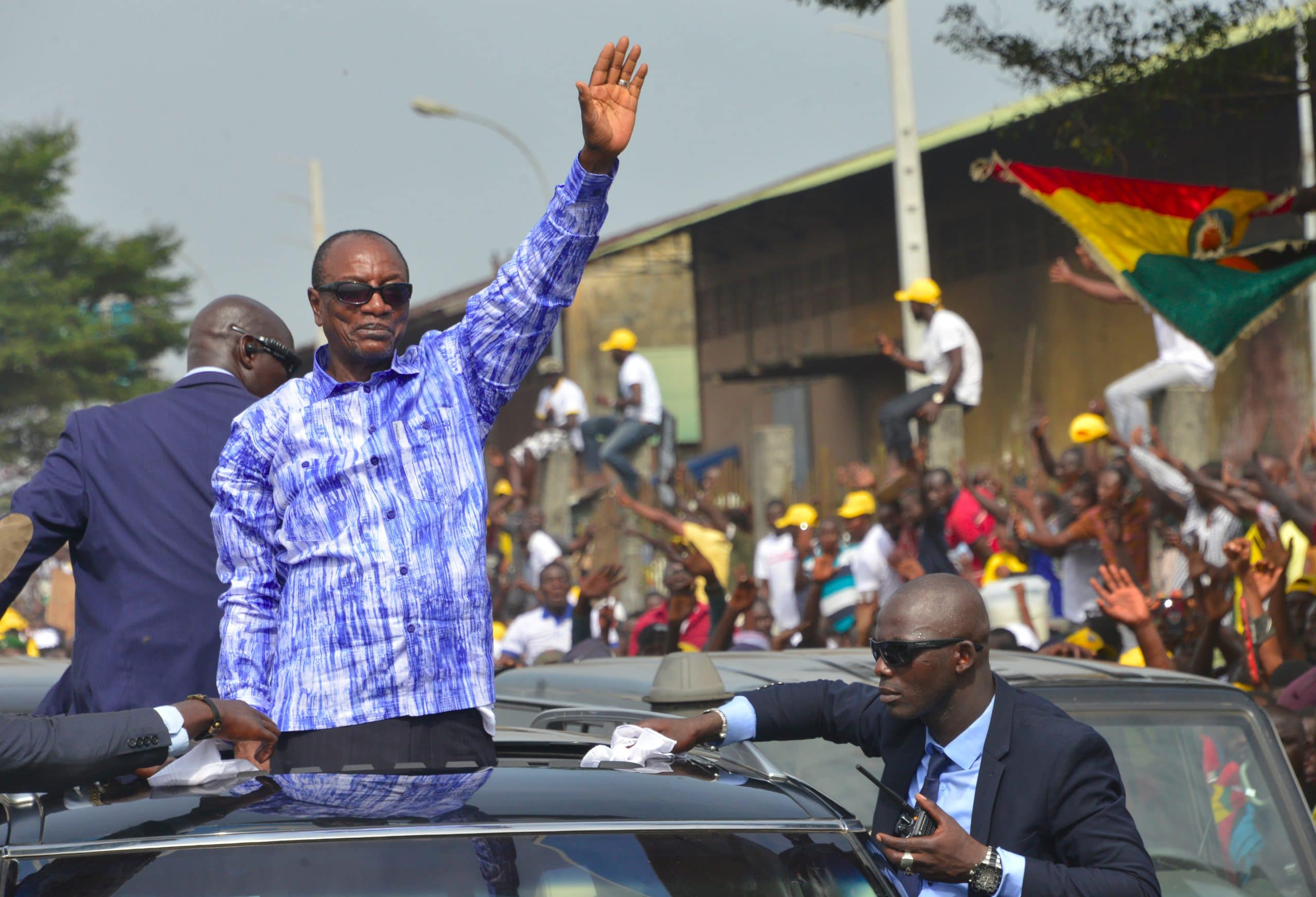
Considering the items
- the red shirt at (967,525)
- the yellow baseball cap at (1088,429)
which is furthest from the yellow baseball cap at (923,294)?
the red shirt at (967,525)

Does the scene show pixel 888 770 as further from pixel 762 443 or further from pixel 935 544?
pixel 762 443

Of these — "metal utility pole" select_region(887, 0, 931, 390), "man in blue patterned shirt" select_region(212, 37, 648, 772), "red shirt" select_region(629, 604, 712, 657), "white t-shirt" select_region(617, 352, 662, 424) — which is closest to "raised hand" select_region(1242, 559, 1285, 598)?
"red shirt" select_region(629, 604, 712, 657)

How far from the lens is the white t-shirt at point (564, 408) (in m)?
17.9

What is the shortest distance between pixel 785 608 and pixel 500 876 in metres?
8.62

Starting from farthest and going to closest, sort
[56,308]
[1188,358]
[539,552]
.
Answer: [56,308], [539,552], [1188,358]

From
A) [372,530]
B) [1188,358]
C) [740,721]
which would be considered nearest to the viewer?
[372,530]

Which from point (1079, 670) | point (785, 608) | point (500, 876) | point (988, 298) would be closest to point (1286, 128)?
point (988, 298)

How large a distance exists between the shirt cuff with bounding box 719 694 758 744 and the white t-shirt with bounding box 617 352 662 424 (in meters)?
12.2

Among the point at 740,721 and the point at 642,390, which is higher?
the point at 642,390

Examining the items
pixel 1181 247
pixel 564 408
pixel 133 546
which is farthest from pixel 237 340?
pixel 564 408

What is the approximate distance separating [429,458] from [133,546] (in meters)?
0.86

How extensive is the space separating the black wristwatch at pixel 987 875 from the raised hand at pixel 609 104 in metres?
1.57

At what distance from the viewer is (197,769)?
2.73 meters

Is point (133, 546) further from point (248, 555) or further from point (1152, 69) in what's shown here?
point (1152, 69)
